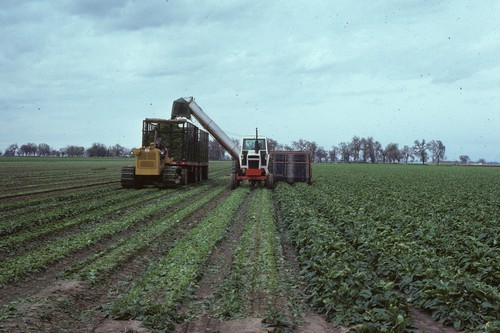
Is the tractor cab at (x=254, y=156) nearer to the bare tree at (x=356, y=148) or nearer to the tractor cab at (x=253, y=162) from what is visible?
the tractor cab at (x=253, y=162)

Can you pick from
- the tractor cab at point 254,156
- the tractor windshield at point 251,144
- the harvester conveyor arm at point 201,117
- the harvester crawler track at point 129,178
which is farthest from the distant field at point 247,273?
the harvester conveyor arm at point 201,117

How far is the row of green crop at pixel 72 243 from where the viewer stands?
7767 mm

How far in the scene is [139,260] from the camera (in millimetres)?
8773

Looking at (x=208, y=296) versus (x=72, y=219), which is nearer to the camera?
(x=208, y=296)

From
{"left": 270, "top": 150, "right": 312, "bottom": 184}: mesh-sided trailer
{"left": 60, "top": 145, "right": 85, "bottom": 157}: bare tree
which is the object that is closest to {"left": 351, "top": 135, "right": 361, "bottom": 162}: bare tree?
{"left": 60, "top": 145, "right": 85, "bottom": 157}: bare tree

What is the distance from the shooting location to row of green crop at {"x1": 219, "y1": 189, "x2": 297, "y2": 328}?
19.6 ft

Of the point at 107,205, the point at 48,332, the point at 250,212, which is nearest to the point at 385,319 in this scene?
the point at 48,332

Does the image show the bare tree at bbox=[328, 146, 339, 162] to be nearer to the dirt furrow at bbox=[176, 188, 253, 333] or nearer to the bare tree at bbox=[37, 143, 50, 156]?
the bare tree at bbox=[37, 143, 50, 156]

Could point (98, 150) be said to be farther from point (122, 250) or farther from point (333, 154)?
point (122, 250)

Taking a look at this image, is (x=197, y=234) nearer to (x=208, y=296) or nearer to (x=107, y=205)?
(x=208, y=296)

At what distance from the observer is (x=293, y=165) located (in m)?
28.4

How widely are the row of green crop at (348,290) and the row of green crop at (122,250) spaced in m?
3.55

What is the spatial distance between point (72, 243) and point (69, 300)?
3.80 m

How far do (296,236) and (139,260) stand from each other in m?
4.01
